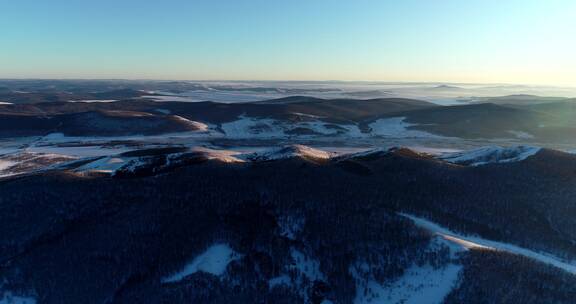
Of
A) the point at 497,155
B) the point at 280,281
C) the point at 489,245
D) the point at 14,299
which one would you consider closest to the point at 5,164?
the point at 14,299

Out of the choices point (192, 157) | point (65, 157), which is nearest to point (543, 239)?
point (192, 157)

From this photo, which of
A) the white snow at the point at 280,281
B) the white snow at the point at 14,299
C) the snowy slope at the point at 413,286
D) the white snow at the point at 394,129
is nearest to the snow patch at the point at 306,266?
the white snow at the point at 280,281

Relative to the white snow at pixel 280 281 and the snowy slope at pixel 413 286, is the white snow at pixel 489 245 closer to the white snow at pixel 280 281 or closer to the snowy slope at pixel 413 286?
the snowy slope at pixel 413 286

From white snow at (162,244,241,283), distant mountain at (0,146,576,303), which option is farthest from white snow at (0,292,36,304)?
white snow at (162,244,241,283)

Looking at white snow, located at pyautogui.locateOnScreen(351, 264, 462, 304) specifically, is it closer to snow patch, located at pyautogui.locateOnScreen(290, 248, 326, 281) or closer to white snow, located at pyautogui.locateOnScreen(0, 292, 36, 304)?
snow patch, located at pyautogui.locateOnScreen(290, 248, 326, 281)

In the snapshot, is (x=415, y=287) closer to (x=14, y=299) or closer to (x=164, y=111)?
(x=14, y=299)

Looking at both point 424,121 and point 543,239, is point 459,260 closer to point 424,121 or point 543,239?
point 543,239

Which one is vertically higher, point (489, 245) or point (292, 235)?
point (292, 235)
